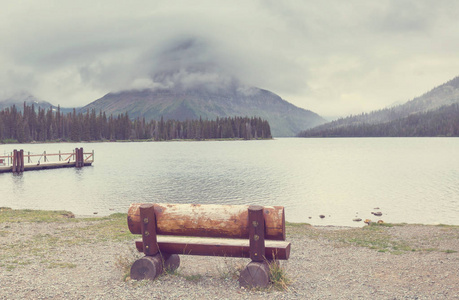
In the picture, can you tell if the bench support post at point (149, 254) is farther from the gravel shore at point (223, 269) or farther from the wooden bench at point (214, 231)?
the gravel shore at point (223, 269)

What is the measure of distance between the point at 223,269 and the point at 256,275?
222 centimetres

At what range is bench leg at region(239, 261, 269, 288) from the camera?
8.55 m

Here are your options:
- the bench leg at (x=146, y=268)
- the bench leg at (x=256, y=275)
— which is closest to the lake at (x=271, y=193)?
the bench leg at (x=256, y=275)

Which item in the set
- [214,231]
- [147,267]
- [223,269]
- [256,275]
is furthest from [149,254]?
[256,275]

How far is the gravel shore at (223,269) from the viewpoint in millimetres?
8562

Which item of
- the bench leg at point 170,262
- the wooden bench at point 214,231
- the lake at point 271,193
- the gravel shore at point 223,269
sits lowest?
the lake at point 271,193

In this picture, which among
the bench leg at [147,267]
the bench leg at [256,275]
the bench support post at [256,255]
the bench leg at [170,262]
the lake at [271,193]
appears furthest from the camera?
the lake at [271,193]

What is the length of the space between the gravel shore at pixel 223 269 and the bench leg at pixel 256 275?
7.5 inches

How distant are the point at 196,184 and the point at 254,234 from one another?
132 ft

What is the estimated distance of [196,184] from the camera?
158 ft

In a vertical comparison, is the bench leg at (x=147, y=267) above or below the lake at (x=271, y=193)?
above

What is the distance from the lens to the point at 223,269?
10.6m

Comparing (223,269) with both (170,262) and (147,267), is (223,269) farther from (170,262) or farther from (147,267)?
(147,267)

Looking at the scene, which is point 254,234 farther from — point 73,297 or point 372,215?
point 372,215
